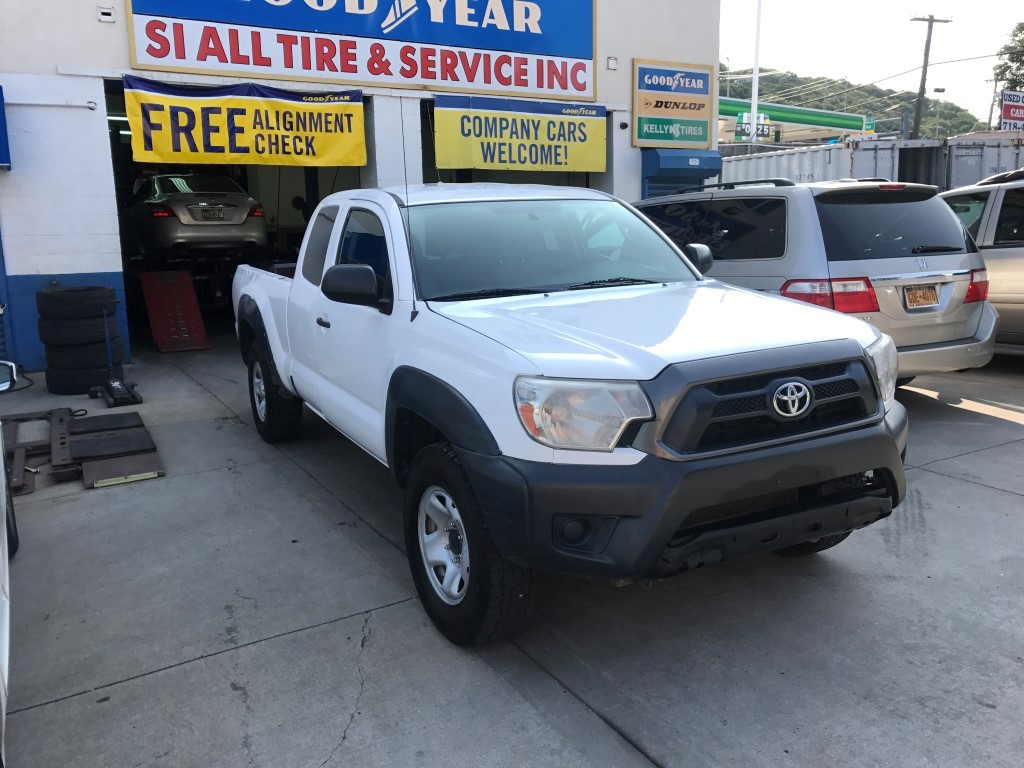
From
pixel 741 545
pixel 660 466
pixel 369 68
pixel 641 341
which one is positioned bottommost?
pixel 741 545

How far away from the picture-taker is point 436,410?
3.32 m

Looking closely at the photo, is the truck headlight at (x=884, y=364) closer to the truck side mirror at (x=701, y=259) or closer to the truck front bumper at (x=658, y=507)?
the truck front bumper at (x=658, y=507)

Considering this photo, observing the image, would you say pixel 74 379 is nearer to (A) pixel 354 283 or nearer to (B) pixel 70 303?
(B) pixel 70 303

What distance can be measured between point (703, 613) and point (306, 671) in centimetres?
169

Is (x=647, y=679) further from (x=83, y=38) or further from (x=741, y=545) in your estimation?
(x=83, y=38)

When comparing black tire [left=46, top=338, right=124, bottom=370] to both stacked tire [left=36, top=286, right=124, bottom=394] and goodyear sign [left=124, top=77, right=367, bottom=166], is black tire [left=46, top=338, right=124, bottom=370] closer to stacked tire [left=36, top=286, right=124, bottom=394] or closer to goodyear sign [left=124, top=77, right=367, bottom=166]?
stacked tire [left=36, top=286, right=124, bottom=394]

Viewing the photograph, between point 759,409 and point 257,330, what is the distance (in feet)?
13.9

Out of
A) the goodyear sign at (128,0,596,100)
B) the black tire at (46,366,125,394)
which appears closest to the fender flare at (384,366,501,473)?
the black tire at (46,366,125,394)

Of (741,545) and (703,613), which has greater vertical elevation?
(741,545)

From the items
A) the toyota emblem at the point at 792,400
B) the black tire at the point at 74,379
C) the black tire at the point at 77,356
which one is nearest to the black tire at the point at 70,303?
the black tire at the point at 77,356

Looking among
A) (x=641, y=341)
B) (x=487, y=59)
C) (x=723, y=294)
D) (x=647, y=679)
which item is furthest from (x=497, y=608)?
(x=487, y=59)

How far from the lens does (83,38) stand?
934cm

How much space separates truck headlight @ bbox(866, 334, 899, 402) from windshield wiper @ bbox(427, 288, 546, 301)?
146 centimetres

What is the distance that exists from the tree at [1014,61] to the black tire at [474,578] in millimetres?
55281
